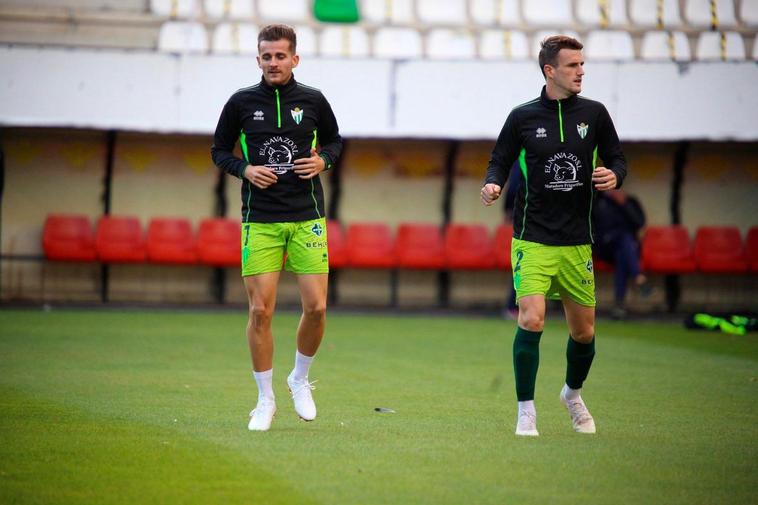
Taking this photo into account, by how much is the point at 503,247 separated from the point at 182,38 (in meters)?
5.49

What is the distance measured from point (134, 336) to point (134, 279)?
5621mm

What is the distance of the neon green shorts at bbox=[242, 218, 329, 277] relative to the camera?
6.73m

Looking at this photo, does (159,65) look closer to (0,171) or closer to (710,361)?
(0,171)

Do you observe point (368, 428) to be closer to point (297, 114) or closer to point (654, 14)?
point (297, 114)

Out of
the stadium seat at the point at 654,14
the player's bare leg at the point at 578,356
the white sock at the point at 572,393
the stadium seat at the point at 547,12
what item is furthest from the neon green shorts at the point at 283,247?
Result: the stadium seat at the point at 654,14

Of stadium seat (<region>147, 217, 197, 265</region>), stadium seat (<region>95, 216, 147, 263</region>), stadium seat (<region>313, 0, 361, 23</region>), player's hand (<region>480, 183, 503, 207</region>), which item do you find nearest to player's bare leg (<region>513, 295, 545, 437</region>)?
player's hand (<region>480, 183, 503, 207</region>)

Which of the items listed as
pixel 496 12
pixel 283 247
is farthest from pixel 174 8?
pixel 283 247

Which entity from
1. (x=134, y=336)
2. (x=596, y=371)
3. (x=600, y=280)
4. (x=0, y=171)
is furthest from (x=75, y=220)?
(x=596, y=371)

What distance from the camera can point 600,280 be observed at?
1847cm

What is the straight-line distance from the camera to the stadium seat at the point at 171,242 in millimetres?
17375

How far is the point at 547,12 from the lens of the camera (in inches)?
745

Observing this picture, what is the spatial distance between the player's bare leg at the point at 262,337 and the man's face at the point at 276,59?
3.54 ft

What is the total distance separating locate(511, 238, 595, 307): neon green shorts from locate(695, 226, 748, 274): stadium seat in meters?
11.4

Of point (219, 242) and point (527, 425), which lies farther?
point (219, 242)
